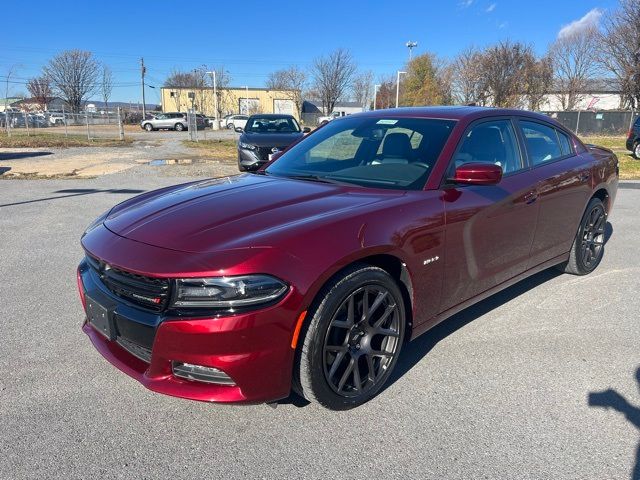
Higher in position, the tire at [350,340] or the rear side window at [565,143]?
the rear side window at [565,143]

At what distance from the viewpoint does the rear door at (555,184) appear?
3.85m

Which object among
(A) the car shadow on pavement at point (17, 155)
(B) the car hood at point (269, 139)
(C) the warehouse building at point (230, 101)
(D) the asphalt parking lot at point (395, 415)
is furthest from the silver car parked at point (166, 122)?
(D) the asphalt parking lot at point (395, 415)

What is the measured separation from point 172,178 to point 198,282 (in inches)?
427

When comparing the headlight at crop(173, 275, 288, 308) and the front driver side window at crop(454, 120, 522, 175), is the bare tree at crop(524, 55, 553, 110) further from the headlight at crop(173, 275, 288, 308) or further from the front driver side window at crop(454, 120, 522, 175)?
the headlight at crop(173, 275, 288, 308)

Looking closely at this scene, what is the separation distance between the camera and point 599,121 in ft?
114

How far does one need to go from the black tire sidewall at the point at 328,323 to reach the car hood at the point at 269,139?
9141 mm

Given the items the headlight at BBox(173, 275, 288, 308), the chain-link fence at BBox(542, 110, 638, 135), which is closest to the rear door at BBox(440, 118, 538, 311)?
the headlight at BBox(173, 275, 288, 308)

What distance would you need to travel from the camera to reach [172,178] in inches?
486

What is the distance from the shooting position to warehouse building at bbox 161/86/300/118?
67.7 metres

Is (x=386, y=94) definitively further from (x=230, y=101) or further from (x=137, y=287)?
(x=137, y=287)

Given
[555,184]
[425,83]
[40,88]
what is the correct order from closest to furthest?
1. [555,184]
2. [425,83]
3. [40,88]

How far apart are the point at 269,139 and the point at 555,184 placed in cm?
862

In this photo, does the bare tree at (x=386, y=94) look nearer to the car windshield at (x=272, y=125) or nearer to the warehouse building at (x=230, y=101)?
the warehouse building at (x=230, y=101)

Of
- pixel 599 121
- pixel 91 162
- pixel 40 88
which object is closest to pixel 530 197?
pixel 91 162
